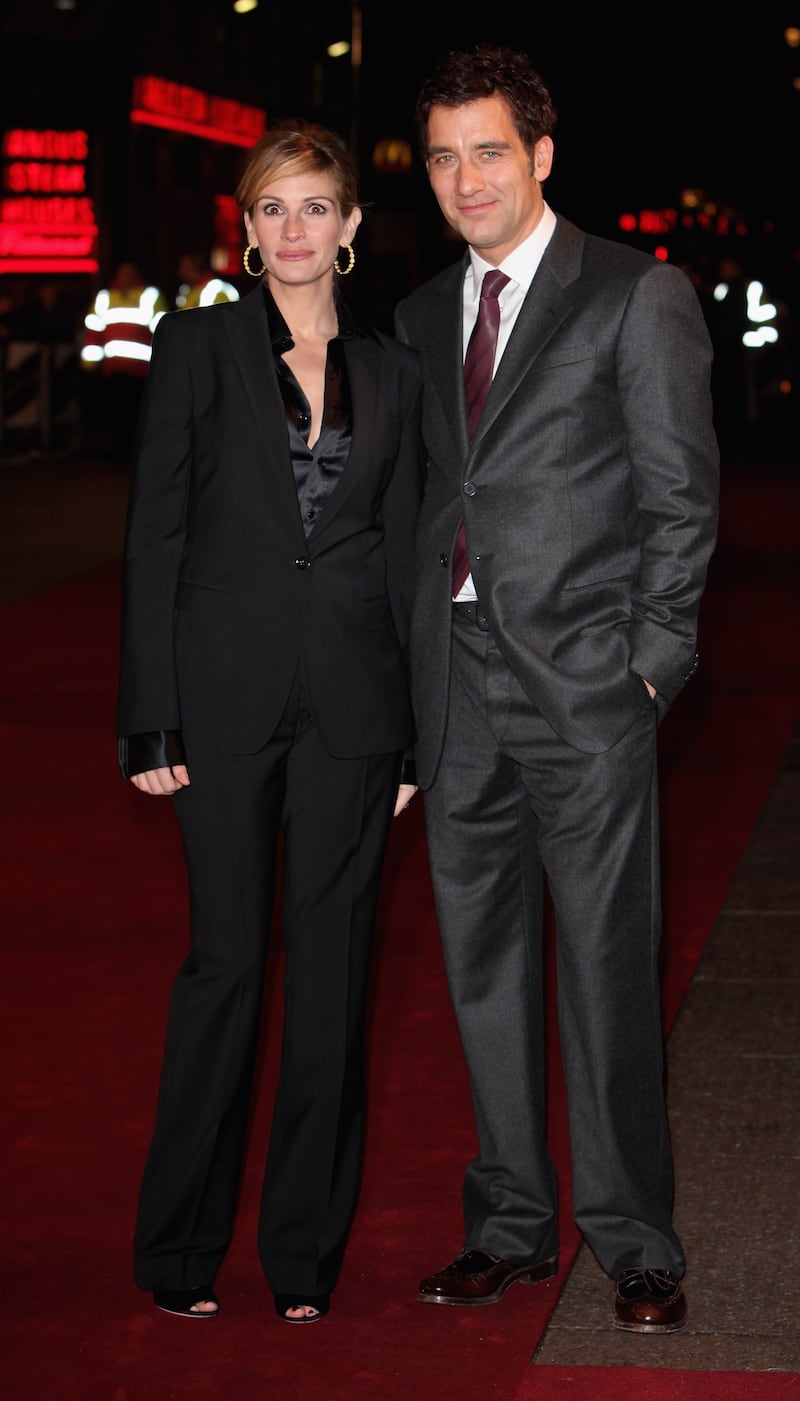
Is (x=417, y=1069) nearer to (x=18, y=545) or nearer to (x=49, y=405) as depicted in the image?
(x=18, y=545)

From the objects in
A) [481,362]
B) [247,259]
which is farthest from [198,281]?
[481,362]

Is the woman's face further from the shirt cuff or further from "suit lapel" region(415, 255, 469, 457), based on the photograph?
the shirt cuff

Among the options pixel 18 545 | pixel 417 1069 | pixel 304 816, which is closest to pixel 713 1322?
pixel 304 816

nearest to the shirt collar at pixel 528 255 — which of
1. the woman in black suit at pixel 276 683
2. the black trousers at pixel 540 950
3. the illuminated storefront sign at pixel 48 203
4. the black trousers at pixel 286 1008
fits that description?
the woman in black suit at pixel 276 683

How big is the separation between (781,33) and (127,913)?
191 feet

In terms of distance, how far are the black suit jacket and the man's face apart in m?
0.36

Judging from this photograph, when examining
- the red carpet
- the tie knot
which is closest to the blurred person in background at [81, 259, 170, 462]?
the red carpet

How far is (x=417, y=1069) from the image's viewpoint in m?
5.00

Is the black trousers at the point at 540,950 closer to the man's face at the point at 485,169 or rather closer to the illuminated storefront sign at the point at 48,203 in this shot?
the man's face at the point at 485,169

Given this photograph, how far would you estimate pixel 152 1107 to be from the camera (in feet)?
A: 15.4

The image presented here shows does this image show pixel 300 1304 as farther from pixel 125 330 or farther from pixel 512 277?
pixel 125 330

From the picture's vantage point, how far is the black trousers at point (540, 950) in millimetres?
3562

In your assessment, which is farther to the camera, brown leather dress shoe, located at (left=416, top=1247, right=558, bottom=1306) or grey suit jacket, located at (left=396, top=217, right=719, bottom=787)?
brown leather dress shoe, located at (left=416, top=1247, right=558, bottom=1306)

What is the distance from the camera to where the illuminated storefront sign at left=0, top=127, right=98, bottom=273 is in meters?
27.8
